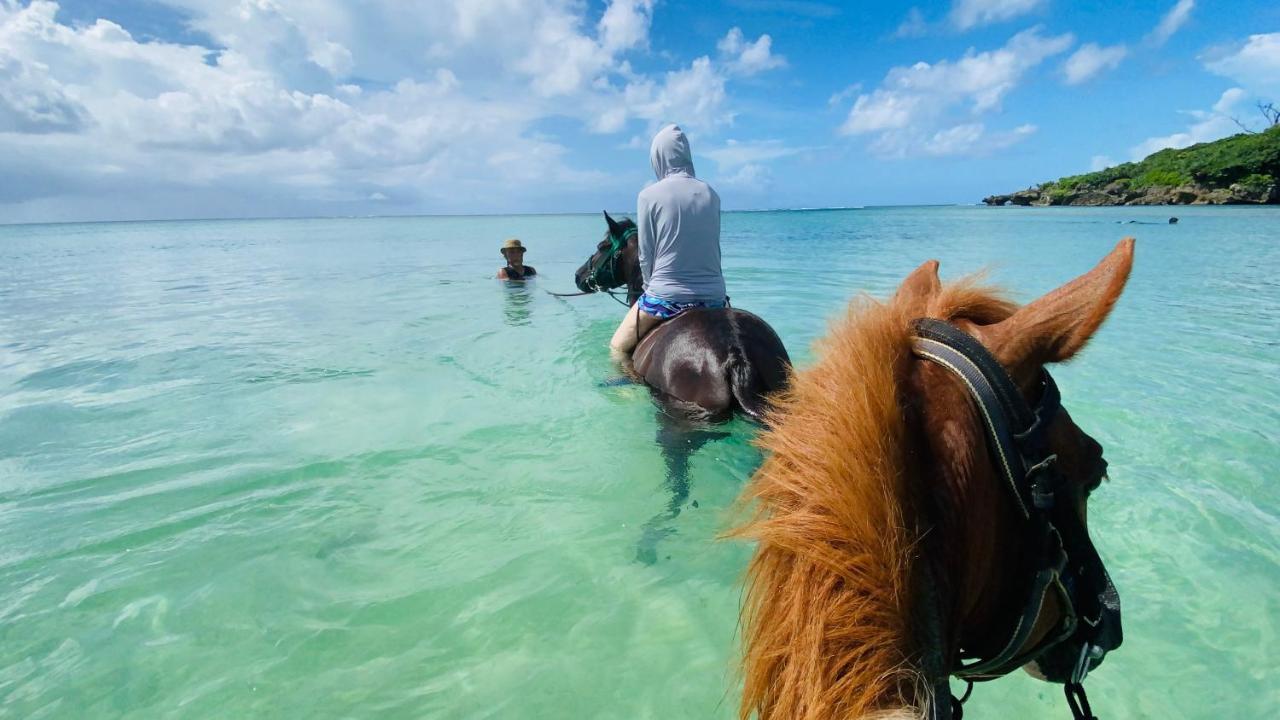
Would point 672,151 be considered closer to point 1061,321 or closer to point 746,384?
point 746,384

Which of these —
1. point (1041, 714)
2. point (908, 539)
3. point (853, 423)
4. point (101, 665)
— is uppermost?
point (853, 423)

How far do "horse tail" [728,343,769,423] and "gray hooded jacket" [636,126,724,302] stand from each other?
109cm

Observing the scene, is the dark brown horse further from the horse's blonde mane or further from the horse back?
the horse's blonde mane

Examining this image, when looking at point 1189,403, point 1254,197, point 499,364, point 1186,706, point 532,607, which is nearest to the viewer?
point 1186,706

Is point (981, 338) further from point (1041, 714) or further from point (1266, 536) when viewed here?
point (1266, 536)

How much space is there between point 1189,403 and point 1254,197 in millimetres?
69588

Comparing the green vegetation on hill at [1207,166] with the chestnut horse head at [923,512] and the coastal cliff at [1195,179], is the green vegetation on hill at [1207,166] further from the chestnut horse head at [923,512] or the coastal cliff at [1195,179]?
the chestnut horse head at [923,512]

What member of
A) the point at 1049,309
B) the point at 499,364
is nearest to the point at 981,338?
the point at 1049,309

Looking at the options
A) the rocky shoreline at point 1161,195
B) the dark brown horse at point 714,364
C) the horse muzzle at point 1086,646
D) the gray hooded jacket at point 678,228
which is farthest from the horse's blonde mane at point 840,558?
the rocky shoreline at point 1161,195

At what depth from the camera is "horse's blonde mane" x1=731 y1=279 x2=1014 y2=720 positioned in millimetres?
946

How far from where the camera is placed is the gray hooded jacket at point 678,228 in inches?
187

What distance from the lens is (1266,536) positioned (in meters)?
3.42

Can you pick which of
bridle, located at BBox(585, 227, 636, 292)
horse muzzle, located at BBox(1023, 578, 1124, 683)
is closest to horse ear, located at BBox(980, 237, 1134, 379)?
horse muzzle, located at BBox(1023, 578, 1124, 683)

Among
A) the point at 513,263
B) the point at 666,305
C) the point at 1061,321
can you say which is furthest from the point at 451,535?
the point at 513,263
